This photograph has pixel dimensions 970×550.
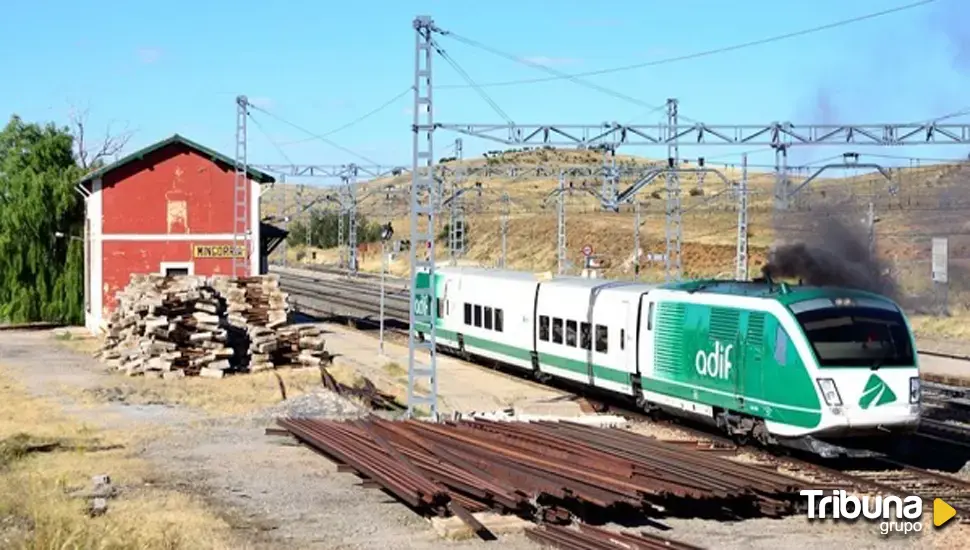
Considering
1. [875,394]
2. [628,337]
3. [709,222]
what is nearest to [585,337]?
[628,337]

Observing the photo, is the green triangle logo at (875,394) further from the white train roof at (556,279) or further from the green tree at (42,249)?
the green tree at (42,249)

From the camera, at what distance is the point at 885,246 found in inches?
2680

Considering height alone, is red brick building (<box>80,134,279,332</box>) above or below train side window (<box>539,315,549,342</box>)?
above

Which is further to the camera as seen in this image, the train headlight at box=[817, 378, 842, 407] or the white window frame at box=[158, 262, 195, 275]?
the white window frame at box=[158, 262, 195, 275]

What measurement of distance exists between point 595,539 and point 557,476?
8.39ft

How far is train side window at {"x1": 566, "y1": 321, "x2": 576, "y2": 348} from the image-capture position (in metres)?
29.7

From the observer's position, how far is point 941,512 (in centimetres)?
1588

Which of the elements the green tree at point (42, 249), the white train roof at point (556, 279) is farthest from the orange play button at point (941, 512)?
the green tree at point (42, 249)

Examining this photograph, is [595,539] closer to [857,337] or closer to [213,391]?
[857,337]

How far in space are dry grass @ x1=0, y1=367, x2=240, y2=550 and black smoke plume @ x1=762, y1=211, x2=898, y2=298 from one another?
13.6m

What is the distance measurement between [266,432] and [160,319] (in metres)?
11.0

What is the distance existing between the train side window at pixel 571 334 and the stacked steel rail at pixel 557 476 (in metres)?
9.40

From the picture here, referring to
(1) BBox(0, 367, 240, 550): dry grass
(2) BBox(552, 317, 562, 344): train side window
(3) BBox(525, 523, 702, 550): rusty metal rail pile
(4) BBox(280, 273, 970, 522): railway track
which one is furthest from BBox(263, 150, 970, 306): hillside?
(3) BBox(525, 523, 702, 550): rusty metal rail pile

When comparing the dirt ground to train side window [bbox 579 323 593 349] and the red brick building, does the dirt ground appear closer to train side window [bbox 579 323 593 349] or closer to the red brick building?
train side window [bbox 579 323 593 349]
